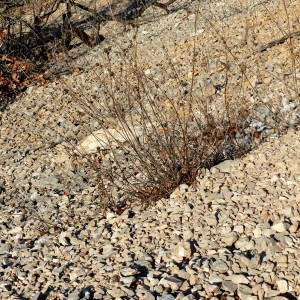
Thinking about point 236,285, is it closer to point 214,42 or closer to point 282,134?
point 282,134

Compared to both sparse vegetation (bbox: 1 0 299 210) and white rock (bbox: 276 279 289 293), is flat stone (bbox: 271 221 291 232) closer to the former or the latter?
white rock (bbox: 276 279 289 293)

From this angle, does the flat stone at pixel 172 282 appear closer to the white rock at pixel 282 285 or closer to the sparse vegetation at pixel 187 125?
the white rock at pixel 282 285

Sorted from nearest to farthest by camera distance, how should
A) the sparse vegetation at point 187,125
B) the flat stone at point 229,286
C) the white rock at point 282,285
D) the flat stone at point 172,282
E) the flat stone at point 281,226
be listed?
the white rock at point 282,285, the flat stone at point 229,286, the flat stone at point 172,282, the flat stone at point 281,226, the sparse vegetation at point 187,125

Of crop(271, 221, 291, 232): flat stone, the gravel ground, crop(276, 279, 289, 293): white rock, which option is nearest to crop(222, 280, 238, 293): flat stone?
the gravel ground

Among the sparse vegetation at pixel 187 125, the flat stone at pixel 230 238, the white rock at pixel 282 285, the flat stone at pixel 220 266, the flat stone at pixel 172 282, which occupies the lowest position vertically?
the white rock at pixel 282 285

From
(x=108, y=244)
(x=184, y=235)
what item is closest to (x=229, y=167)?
(x=184, y=235)

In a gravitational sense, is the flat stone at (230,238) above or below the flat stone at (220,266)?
above

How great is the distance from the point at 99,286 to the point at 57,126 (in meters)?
3.54

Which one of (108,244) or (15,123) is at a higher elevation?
(15,123)

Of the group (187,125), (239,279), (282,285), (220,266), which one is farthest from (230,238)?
(187,125)

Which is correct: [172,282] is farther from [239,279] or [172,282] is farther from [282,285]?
[282,285]

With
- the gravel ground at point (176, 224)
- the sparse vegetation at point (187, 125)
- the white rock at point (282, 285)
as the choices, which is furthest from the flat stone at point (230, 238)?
the sparse vegetation at point (187, 125)

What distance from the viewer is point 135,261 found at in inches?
129

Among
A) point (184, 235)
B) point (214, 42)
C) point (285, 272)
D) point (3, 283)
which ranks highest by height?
Result: point (214, 42)
